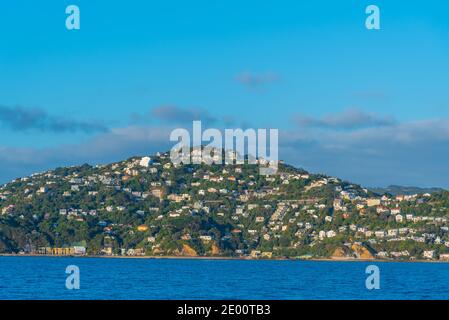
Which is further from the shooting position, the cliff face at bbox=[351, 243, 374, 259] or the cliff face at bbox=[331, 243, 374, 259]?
the cliff face at bbox=[331, 243, 374, 259]

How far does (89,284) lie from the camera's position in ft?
304

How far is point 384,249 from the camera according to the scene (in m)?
199

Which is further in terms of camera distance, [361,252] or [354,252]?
[354,252]

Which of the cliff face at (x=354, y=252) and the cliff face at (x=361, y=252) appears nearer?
the cliff face at (x=361, y=252)
